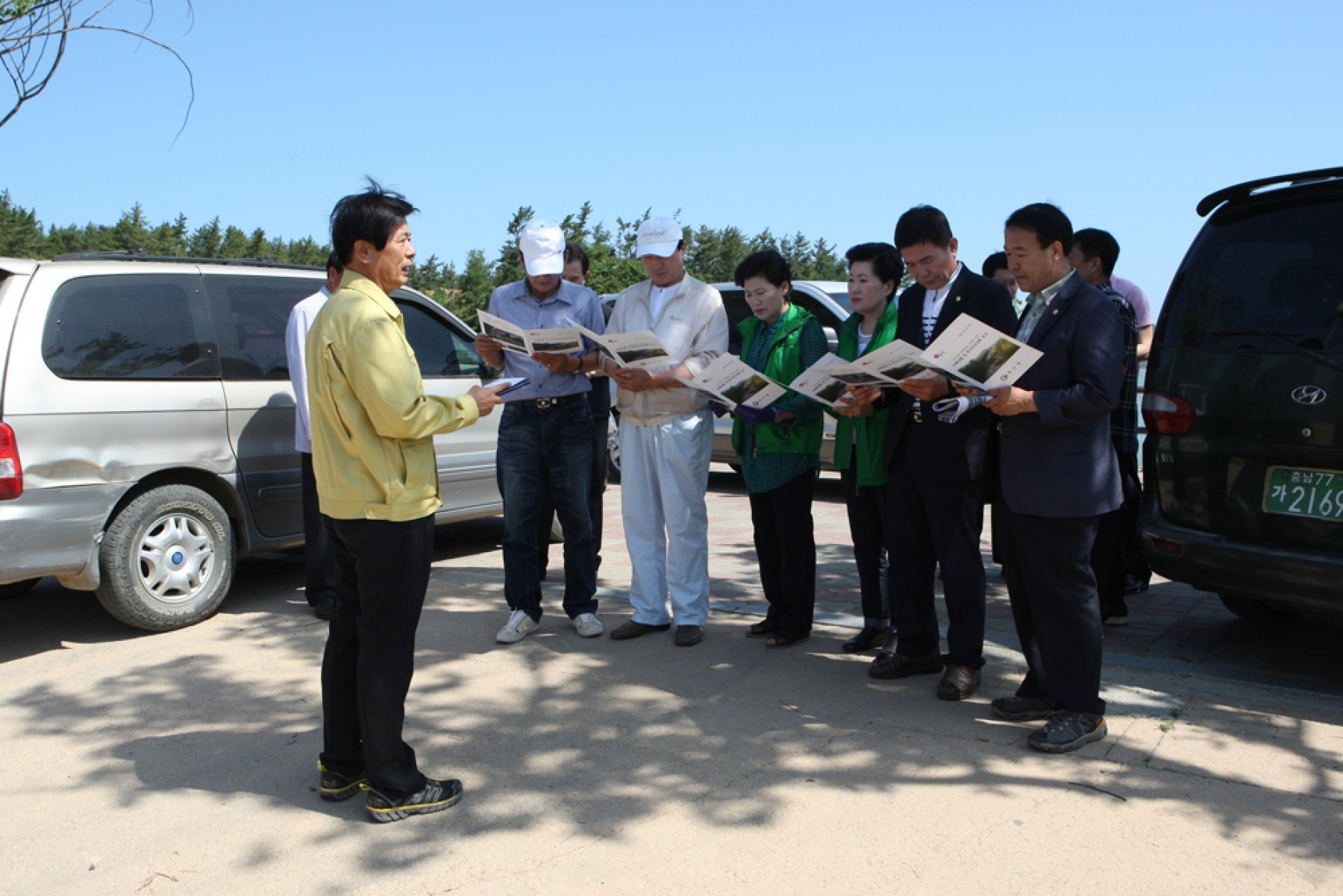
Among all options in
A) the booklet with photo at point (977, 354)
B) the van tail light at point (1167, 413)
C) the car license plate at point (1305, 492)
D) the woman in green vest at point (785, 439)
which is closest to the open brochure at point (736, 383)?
the woman in green vest at point (785, 439)

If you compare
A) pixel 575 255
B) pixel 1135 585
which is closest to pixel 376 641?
pixel 575 255

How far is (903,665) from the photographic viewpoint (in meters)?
4.70

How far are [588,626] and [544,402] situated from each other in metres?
1.18

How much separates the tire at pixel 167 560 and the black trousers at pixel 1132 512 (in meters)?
4.78

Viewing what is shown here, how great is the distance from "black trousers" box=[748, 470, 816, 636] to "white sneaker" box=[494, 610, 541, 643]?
1.23 meters

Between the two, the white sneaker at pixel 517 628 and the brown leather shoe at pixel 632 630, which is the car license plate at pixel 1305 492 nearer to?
the brown leather shoe at pixel 632 630

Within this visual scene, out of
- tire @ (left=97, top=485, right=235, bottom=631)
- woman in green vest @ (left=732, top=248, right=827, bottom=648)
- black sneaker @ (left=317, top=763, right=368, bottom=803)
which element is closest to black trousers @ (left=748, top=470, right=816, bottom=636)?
woman in green vest @ (left=732, top=248, right=827, bottom=648)

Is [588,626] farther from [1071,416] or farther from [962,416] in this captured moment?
[1071,416]

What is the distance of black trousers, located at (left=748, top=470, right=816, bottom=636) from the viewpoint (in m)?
5.18

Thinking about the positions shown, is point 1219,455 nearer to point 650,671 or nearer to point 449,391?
point 650,671

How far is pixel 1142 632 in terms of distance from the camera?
5434 mm

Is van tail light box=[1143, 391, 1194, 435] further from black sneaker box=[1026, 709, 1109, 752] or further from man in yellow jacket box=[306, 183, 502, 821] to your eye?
man in yellow jacket box=[306, 183, 502, 821]

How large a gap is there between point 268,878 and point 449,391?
14.7 ft

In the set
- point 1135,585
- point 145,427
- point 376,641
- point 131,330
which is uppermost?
point 131,330
